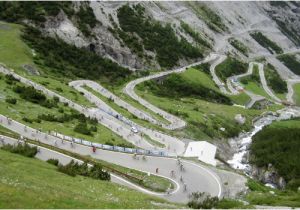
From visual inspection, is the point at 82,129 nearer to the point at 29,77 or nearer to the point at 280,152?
the point at 29,77

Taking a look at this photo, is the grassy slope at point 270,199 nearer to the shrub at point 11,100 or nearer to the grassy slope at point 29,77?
the grassy slope at point 29,77

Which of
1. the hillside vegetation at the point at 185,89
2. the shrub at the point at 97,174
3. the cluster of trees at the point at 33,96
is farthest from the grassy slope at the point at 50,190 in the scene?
the hillside vegetation at the point at 185,89

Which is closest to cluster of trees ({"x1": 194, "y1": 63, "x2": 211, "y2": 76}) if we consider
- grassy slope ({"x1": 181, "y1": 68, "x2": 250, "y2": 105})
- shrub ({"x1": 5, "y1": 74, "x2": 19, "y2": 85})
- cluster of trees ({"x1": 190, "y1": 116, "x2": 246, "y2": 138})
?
grassy slope ({"x1": 181, "y1": 68, "x2": 250, "y2": 105})

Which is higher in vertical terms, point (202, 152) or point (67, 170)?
point (202, 152)

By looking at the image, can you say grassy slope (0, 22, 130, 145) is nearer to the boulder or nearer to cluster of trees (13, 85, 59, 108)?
cluster of trees (13, 85, 59, 108)

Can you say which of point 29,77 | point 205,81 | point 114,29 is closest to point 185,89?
point 205,81

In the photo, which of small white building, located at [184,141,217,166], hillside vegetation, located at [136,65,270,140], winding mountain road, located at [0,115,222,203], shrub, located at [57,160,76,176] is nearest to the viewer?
shrub, located at [57,160,76,176]
